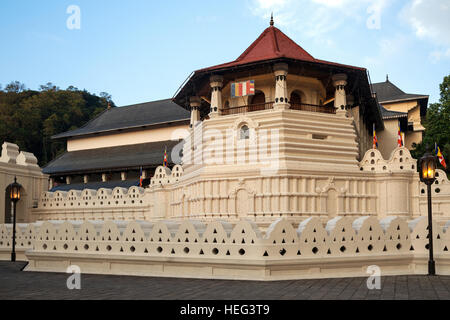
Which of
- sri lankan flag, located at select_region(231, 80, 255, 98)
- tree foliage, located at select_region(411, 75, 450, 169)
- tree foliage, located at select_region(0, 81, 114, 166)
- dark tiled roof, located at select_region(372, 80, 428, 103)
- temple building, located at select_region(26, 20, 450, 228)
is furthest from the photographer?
tree foliage, located at select_region(0, 81, 114, 166)

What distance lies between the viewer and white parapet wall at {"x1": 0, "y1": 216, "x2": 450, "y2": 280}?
12.1 meters

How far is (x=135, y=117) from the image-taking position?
187ft

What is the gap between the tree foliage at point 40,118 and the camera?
234ft

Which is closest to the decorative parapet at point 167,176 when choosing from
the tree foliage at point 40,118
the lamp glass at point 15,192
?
the lamp glass at point 15,192

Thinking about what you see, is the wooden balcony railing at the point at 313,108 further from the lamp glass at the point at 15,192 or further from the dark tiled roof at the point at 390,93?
the dark tiled roof at the point at 390,93

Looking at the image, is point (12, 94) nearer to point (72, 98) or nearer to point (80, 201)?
point (72, 98)

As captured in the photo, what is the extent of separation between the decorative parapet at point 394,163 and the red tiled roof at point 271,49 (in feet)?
18.6

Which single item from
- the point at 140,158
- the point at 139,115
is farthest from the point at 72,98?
the point at 140,158

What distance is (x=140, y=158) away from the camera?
46.8m

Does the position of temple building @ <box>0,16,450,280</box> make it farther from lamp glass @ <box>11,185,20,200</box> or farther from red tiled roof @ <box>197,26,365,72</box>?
lamp glass @ <box>11,185,20,200</box>

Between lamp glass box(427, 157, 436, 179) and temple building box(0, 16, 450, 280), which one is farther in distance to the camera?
lamp glass box(427, 157, 436, 179)

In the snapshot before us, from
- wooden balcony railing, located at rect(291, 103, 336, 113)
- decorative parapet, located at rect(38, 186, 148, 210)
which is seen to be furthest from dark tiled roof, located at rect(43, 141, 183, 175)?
wooden balcony railing, located at rect(291, 103, 336, 113)

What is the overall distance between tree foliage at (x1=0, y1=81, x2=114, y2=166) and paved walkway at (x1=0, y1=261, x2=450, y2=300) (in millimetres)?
62275

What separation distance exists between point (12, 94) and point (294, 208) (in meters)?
68.5
